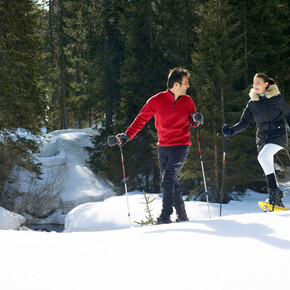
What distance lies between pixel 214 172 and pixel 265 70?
15.7ft

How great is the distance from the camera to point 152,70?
19719 millimetres

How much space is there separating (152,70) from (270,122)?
1513 centimetres

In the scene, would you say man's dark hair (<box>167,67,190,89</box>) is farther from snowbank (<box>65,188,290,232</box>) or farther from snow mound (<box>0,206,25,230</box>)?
snow mound (<box>0,206,25,230</box>)

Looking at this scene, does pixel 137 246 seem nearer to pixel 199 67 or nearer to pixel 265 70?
pixel 199 67

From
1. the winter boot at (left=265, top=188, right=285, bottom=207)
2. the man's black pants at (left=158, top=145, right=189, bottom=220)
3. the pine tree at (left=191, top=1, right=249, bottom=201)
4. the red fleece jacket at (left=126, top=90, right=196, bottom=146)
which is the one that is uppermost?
the pine tree at (left=191, top=1, right=249, bottom=201)

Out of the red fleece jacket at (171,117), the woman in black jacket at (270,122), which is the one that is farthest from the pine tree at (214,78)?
the red fleece jacket at (171,117)

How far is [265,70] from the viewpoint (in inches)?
598

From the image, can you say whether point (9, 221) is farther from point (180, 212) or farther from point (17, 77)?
point (180, 212)

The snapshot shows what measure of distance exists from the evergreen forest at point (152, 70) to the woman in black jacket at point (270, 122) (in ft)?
13.5

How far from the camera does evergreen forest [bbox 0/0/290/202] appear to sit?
44.8 ft

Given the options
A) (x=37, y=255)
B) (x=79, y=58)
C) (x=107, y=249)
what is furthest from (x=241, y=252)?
(x=79, y=58)

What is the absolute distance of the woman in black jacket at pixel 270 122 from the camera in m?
5.04

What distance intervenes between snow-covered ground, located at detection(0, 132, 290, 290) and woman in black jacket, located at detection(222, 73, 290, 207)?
Answer: 1.47m

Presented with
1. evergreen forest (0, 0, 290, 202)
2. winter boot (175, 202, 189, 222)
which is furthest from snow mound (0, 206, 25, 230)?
winter boot (175, 202, 189, 222)
